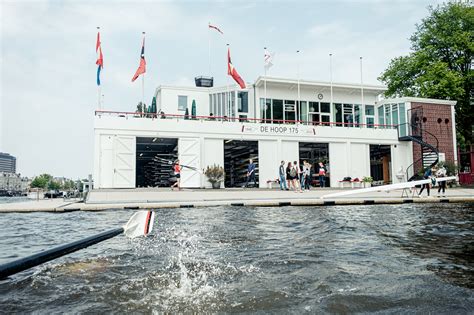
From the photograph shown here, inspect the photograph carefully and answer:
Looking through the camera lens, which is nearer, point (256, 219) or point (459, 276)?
point (459, 276)

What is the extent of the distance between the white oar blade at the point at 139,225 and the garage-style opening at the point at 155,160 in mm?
19375

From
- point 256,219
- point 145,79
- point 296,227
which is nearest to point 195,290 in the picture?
point 296,227

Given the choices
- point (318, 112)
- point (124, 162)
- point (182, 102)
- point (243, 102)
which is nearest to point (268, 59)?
point (243, 102)

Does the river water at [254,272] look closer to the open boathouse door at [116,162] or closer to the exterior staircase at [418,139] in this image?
the open boathouse door at [116,162]

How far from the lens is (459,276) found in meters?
3.88

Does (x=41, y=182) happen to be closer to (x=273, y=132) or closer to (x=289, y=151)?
(x=273, y=132)

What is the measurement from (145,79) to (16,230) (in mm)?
17665

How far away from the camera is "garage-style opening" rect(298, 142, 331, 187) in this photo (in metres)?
28.2

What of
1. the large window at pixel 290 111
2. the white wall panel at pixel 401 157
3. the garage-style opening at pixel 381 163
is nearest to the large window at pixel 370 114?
the garage-style opening at pixel 381 163

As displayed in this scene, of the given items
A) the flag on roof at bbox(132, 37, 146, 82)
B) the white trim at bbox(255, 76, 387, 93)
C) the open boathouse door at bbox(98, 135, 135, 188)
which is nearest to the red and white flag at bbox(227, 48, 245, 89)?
the white trim at bbox(255, 76, 387, 93)

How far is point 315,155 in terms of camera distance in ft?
103

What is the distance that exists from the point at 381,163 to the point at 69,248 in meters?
33.0

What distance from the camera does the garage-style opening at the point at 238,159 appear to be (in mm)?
26922

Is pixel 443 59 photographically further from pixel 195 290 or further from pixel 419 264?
pixel 195 290
